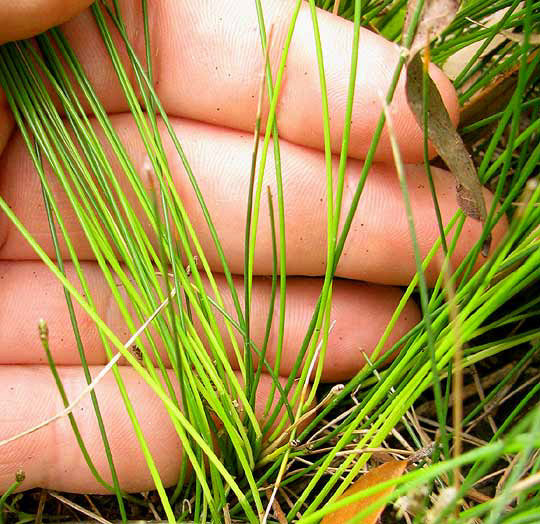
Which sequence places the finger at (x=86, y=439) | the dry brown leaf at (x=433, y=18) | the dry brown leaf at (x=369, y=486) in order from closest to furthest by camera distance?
the dry brown leaf at (x=433, y=18)
the dry brown leaf at (x=369, y=486)
the finger at (x=86, y=439)

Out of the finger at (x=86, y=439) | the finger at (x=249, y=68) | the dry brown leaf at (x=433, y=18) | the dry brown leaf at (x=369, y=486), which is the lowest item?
the dry brown leaf at (x=369, y=486)

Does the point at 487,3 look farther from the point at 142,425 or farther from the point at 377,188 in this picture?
the point at 142,425

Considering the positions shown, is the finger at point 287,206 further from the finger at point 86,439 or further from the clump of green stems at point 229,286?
the finger at point 86,439

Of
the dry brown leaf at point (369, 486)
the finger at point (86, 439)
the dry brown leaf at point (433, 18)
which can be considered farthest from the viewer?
the finger at point (86, 439)

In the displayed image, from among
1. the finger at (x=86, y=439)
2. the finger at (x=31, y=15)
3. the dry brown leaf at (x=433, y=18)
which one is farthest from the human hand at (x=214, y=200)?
the dry brown leaf at (x=433, y=18)

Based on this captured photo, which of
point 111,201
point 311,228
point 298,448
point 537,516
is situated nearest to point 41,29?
point 111,201

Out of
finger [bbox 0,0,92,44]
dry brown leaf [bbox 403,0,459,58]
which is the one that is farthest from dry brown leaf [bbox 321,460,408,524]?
finger [bbox 0,0,92,44]

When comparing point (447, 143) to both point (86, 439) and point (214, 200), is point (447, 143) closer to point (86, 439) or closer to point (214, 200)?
point (214, 200)

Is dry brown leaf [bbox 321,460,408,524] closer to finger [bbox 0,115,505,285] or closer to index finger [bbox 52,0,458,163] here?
finger [bbox 0,115,505,285]
